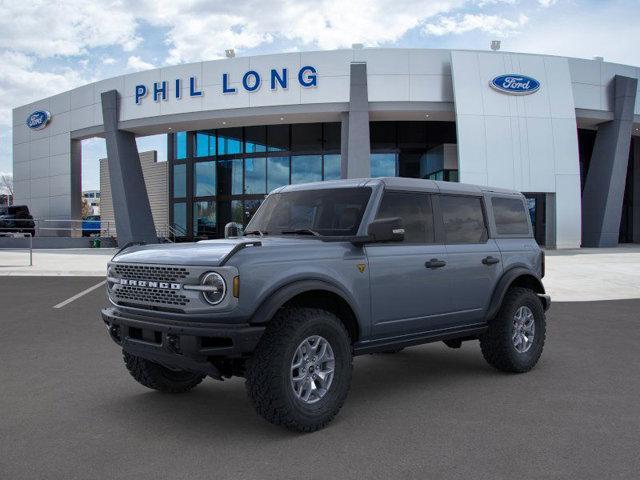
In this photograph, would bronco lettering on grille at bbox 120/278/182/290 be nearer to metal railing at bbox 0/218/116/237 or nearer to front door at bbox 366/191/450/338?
front door at bbox 366/191/450/338

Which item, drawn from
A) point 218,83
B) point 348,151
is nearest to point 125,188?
point 218,83

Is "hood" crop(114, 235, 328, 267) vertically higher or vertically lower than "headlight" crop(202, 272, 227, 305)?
higher

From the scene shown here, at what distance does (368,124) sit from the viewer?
26.2 meters

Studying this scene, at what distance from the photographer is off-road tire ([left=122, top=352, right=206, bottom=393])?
16.7 ft

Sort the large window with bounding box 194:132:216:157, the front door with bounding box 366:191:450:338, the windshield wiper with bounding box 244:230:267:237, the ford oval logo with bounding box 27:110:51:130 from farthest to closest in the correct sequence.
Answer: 1. the large window with bounding box 194:132:216:157
2. the ford oval logo with bounding box 27:110:51:130
3. the windshield wiper with bounding box 244:230:267:237
4. the front door with bounding box 366:191:450:338

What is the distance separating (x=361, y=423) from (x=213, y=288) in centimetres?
157

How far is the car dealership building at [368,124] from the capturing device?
25.8m

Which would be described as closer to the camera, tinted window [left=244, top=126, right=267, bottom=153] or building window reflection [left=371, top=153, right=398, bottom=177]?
building window reflection [left=371, top=153, right=398, bottom=177]

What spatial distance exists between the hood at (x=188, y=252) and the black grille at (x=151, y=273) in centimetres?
5

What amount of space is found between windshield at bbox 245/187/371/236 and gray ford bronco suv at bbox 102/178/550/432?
0.01 metres

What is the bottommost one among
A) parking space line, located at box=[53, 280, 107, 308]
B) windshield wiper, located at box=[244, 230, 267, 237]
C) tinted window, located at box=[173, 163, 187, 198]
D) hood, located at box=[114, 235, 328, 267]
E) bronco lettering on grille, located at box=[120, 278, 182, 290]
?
parking space line, located at box=[53, 280, 107, 308]

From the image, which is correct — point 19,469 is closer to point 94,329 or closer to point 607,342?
point 94,329

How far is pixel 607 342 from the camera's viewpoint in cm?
752

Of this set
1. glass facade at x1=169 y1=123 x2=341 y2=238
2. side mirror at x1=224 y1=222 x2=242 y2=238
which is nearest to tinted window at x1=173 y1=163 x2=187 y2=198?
glass facade at x1=169 y1=123 x2=341 y2=238
